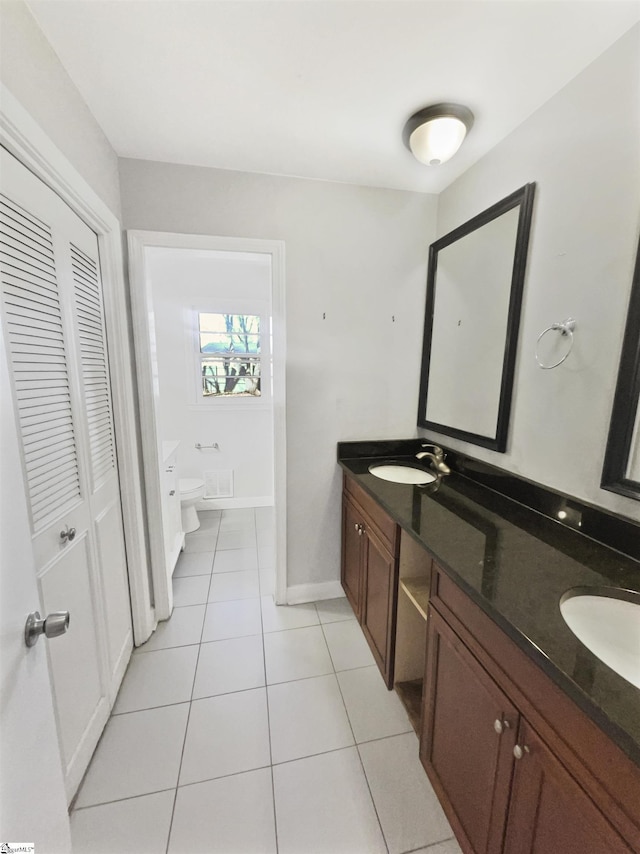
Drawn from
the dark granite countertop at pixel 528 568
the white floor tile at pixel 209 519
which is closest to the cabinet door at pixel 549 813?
the dark granite countertop at pixel 528 568

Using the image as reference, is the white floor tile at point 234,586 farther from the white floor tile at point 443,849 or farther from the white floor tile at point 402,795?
the white floor tile at point 443,849

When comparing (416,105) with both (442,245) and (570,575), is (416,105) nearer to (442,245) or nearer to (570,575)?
(442,245)

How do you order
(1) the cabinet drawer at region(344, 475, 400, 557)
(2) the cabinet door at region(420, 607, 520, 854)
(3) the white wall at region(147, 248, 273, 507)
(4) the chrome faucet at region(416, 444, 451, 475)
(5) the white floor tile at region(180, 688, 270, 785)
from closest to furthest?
(2) the cabinet door at region(420, 607, 520, 854), (5) the white floor tile at region(180, 688, 270, 785), (1) the cabinet drawer at region(344, 475, 400, 557), (4) the chrome faucet at region(416, 444, 451, 475), (3) the white wall at region(147, 248, 273, 507)

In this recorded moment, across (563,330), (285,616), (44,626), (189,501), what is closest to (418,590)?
(285,616)

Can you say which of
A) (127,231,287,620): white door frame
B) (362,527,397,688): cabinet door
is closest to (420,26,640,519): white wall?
(362,527,397,688): cabinet door

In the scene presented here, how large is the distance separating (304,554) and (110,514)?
1.08 meters

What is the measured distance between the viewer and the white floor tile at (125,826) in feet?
3.35

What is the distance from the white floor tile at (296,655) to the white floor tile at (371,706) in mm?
126

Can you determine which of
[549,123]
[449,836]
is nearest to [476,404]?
[549,123]

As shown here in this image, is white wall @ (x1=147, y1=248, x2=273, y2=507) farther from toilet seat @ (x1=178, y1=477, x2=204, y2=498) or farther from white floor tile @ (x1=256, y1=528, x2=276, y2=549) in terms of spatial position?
white floor tile @ (x1=256, y1=528, x2=276, y2=549)

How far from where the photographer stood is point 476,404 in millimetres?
1595

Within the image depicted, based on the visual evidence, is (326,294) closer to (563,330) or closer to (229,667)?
(563,330)

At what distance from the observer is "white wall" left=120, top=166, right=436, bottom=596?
163 cm

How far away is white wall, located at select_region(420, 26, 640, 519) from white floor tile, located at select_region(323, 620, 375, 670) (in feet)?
3.93
